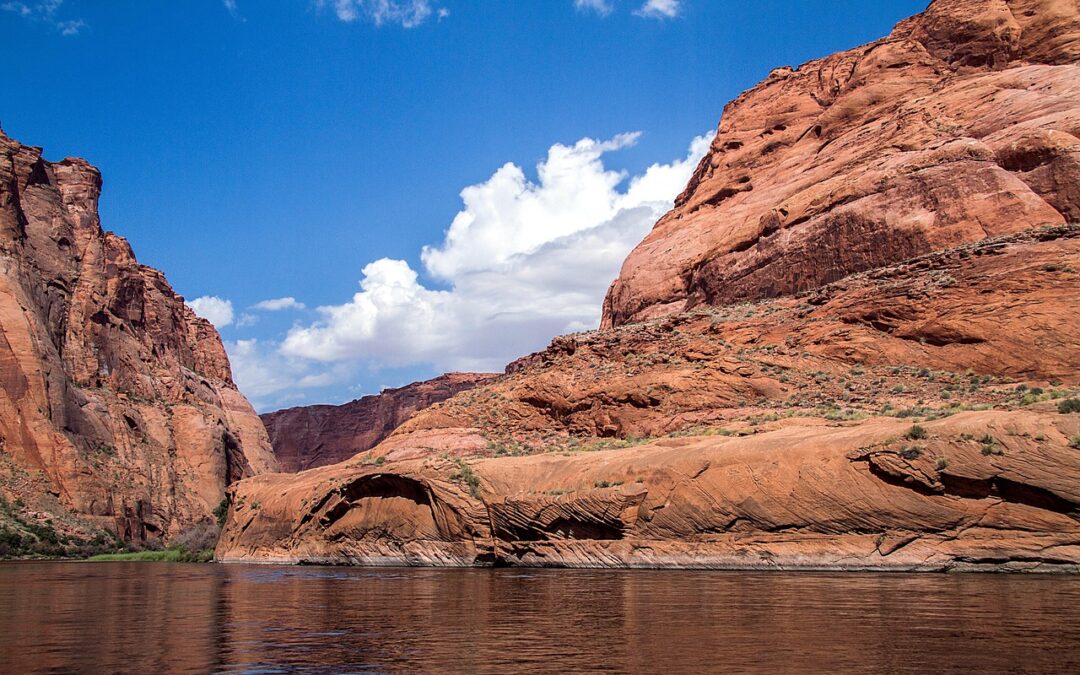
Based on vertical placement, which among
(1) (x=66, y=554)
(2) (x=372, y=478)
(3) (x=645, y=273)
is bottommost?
(1) (x=66, y=554)

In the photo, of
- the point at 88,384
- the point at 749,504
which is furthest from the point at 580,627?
the point at 88,384

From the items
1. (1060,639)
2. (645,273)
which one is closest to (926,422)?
(1060,639)

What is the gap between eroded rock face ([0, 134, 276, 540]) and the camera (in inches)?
2699

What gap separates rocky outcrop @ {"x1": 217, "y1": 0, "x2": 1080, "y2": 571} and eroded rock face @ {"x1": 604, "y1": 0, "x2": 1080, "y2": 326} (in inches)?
6.3

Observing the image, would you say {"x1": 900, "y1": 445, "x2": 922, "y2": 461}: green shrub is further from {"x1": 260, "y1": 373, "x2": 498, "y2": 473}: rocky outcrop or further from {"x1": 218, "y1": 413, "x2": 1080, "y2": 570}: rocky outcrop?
{"x1": 260, "y1": 373, "x2": 498, "y2": 473}: rocky outcrop

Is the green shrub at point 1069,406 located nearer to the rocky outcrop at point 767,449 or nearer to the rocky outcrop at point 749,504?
the rocky outcrop at point 767,449

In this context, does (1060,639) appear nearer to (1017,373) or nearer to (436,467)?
(1017,373)

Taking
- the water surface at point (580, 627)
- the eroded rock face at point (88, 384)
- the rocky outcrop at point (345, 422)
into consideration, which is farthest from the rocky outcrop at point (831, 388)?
the rocky outcrop at point (345, 422)

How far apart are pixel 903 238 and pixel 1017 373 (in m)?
10.1

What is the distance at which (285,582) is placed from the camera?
25281 mm

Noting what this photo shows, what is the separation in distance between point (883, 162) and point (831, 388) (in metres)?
15.3

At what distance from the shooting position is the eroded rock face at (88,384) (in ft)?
225

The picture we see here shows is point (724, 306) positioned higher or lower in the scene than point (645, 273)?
lower

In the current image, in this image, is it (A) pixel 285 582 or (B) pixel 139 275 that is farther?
(B) pixel 139 275
